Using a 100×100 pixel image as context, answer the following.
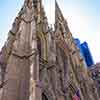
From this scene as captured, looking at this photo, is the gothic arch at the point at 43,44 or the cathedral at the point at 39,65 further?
the gothic arch at the point at 43,44

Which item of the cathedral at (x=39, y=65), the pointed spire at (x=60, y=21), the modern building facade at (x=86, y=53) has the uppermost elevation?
the pointed spire at (x=60, y=21)

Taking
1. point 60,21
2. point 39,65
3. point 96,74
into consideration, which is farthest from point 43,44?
point 60,21

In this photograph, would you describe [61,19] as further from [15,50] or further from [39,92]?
[39,92]

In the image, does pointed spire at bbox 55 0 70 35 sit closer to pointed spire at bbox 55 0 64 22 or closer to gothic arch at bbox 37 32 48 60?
pointed spire at bbox 55 0 64 22

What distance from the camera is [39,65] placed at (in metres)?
23.4

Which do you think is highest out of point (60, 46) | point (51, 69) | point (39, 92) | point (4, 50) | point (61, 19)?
point (61, 19)

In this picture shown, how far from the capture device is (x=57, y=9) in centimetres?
4228

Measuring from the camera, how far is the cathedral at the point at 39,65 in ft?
67.2

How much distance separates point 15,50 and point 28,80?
149 inches

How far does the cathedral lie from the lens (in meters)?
20.5

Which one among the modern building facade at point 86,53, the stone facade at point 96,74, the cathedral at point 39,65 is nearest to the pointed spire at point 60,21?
the cathedral at point 39,65

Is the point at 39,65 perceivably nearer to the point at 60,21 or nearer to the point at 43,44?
the point at 43,44

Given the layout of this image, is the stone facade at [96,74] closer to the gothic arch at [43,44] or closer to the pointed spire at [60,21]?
the pointed spire at [60,21]

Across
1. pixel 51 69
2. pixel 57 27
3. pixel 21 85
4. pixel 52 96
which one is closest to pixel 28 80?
pixel 21 85
